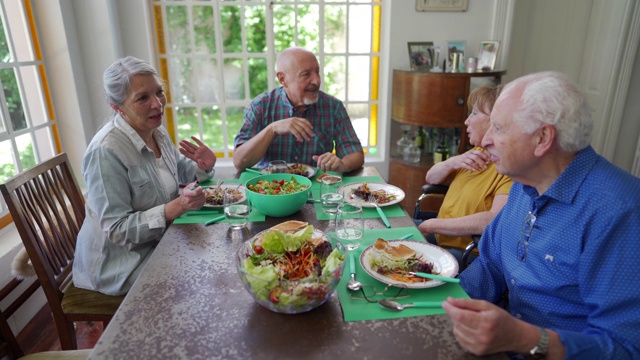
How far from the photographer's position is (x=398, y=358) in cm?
86

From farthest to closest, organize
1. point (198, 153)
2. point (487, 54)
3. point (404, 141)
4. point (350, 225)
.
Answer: point (404, 141), point (487, 54), point (198, 153), point (350, 225)

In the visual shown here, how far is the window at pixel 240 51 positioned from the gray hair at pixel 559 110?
2831 millimetres

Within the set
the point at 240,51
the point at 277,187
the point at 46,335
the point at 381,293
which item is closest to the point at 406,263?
the point at 381,293

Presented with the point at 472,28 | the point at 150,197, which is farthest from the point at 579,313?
the point at 472,28

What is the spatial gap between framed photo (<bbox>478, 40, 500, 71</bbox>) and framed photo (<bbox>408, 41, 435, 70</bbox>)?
413mm

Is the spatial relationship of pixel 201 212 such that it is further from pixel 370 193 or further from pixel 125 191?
pixel 370 193

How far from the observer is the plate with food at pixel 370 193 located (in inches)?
67.0

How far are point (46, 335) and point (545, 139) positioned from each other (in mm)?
2579

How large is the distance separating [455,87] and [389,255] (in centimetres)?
235

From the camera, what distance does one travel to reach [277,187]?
1679mm

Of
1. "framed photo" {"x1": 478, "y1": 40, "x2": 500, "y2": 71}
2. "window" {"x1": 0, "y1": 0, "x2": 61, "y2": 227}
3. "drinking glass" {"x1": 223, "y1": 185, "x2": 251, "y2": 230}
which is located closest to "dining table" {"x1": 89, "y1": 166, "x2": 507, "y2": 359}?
"drinking glass" {"x1": 223, "y1": 185, "x2": 251, "y2": 230}

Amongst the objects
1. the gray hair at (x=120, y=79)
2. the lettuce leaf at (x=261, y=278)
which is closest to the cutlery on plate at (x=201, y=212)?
the gray hair at (x=120, y=79)

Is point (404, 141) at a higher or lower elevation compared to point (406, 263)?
lower

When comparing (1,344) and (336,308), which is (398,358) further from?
(1,344)
